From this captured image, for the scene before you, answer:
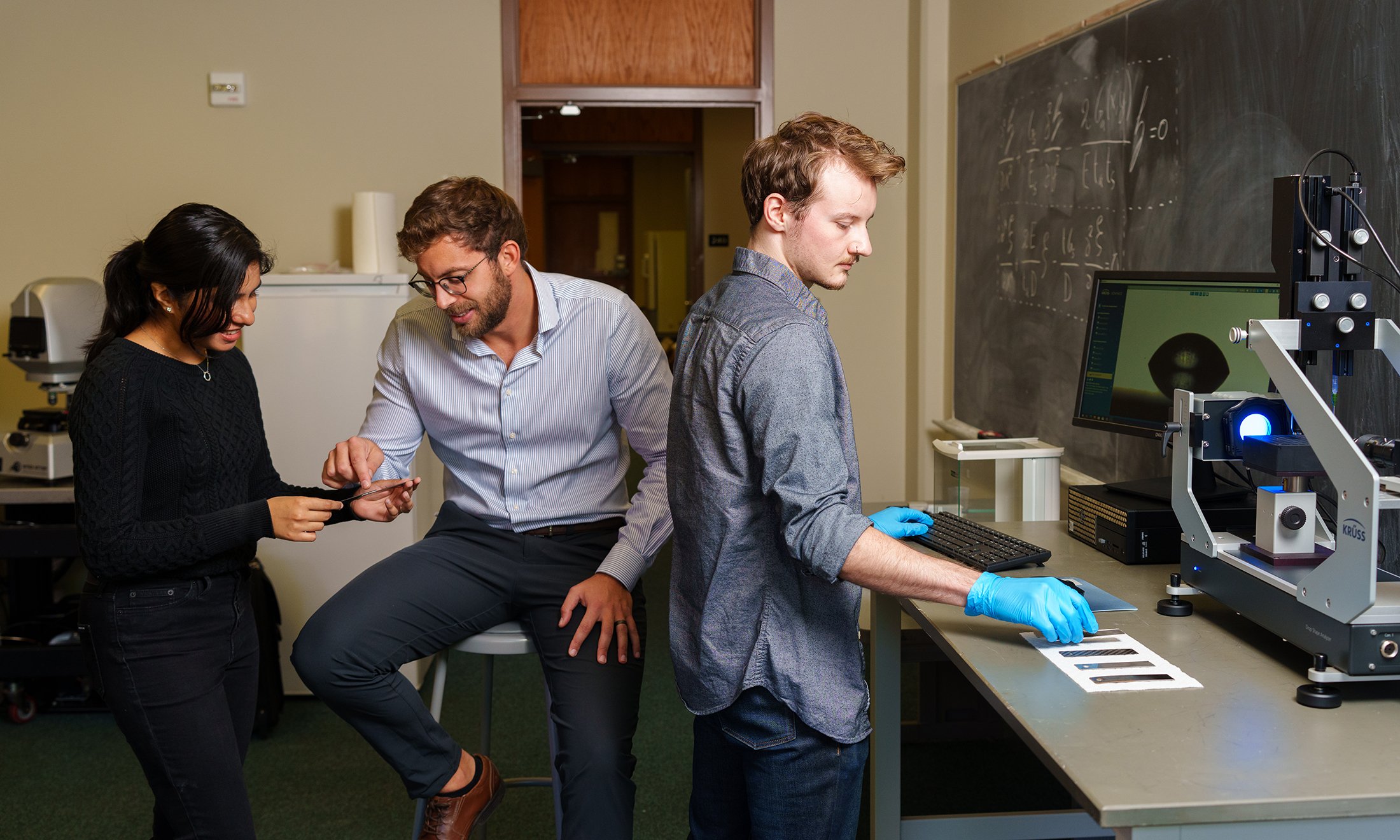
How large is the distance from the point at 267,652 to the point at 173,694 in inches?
59.5

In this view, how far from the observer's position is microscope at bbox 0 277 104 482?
3.22 m

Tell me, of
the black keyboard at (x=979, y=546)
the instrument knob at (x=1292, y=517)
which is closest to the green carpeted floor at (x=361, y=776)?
the black keyboard at (x=979, y=546)

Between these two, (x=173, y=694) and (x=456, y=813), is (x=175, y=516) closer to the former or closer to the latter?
(x=173, y=694)

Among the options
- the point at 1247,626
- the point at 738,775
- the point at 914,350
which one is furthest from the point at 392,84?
the point at 1247,626

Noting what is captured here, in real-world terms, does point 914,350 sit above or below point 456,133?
below

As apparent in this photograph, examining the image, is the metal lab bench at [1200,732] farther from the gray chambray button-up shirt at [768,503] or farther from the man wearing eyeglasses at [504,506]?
the man wearing eyeglasses at [504,506]

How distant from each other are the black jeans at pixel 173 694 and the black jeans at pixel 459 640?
15cm

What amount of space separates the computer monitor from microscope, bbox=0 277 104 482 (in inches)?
108

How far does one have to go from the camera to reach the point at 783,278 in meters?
1.47

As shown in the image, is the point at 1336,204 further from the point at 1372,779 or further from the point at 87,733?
the point at 87,733

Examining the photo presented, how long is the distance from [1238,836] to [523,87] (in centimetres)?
357

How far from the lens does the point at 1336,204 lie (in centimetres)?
142

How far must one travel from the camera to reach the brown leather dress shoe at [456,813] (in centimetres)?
188

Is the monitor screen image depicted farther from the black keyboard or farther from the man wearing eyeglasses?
the man wearing eyeglasses
